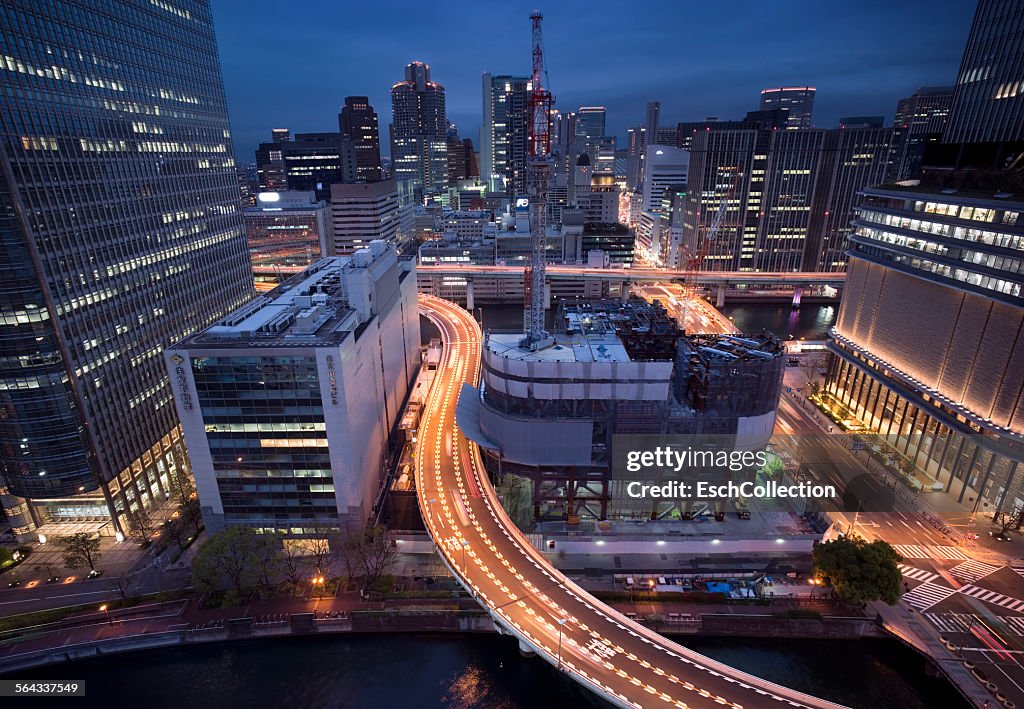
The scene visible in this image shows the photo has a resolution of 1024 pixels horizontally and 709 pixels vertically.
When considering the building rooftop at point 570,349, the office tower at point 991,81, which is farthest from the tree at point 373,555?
the office tower at point 991,81

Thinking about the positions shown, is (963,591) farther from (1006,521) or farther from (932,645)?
(1006,521)

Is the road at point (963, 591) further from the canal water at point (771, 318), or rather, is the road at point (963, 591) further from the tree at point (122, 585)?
the tree at point (122, 585)


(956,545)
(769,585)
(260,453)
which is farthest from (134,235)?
(956,545)

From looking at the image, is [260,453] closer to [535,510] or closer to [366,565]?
[366,565]

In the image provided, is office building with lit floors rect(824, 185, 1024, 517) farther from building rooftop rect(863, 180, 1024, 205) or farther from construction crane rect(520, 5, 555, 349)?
construction crane rect(520, 5, 555, 349)

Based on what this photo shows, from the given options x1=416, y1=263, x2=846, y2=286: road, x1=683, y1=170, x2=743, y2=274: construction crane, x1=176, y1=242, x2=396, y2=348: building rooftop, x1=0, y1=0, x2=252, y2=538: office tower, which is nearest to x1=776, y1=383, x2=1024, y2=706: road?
x1=176, y1=242, x2=396, y2=348: building rooftop
